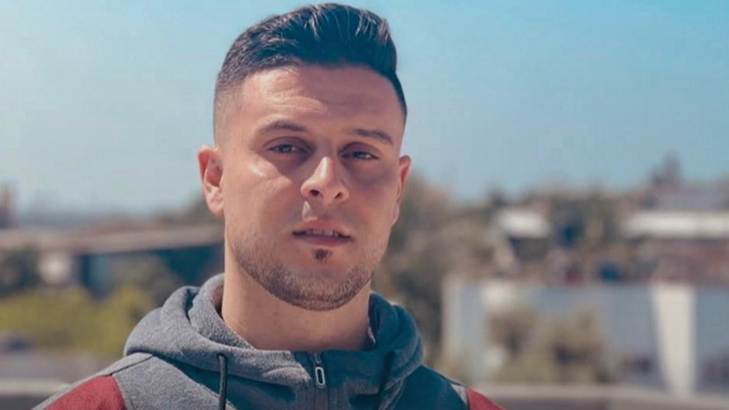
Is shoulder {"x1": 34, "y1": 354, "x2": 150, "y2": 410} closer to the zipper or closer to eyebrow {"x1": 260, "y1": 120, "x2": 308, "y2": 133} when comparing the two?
the zipper

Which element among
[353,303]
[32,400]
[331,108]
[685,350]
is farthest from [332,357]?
[685,350]

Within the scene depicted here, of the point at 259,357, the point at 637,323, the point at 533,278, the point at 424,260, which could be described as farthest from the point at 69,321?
the point at 259,357

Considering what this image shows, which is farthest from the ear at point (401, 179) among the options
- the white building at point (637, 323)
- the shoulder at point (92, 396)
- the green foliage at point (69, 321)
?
the green foliage at point (69, 321)

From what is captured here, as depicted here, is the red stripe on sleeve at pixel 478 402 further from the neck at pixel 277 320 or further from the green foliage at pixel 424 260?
the green foliage at pixel 424 260

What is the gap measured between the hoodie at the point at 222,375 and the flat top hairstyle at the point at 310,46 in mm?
327

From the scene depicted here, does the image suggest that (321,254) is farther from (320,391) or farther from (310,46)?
(310,46)

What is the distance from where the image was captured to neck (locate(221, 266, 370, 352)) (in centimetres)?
167

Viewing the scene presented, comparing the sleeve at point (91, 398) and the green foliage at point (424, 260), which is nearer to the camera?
the sleeve at point (91, 398)

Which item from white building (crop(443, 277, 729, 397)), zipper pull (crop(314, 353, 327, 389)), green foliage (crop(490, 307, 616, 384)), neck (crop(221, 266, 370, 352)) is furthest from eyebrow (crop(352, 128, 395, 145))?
white building (crop(443, 277, 729, 397))

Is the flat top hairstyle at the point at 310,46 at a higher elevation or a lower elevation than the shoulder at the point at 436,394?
higher

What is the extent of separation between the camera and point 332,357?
65.6 inches

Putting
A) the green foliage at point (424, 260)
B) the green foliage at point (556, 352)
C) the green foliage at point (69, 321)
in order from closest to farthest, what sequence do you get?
the green foliage at point (556, 352) < the green foliage at point (69, 321) < the green foliage at point (424, 260)

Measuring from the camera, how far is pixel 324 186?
1.59 meters

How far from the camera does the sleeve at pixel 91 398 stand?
5.02ft
